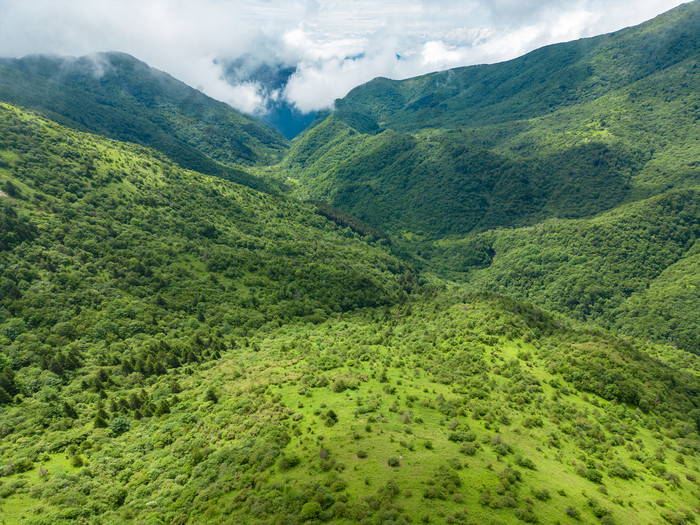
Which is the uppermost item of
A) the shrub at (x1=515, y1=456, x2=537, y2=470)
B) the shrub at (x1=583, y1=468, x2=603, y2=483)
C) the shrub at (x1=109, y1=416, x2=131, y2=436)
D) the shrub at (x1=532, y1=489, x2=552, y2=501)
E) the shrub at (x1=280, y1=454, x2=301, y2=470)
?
the shrub at (x1=532, y1=489, x2=552, y2=501)

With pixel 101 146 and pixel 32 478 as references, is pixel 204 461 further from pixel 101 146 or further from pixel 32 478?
pixel 101 146

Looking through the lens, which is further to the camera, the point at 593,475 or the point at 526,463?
the point at 593,475

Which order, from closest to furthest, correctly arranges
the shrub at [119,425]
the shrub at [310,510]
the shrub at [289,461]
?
1. the shrub at [310,510]
2. the shrub at [289,461]
3. the shrub at [119,425]

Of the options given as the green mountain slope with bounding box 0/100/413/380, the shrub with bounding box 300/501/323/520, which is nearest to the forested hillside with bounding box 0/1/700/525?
the shrub with bounding box 300/501/323/520

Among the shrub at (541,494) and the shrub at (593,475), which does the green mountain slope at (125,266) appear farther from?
the shrub at (593,475)

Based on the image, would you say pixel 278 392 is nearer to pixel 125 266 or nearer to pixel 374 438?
pixel 374 438

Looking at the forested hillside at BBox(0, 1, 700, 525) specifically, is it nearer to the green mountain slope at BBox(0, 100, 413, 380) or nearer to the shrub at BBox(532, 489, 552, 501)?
the green mountain slope at BBox(0, 100, 413, 380)

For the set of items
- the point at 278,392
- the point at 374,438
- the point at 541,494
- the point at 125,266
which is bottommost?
the point at 278,392

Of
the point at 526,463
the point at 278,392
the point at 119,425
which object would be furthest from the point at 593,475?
the point at 119,425

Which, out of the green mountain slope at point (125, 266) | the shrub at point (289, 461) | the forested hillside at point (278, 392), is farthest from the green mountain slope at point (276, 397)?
the green mountain slope at point (125, 266)

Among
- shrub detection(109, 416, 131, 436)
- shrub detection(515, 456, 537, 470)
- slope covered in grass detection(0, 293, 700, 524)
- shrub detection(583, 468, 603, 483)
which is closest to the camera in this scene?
slope covered in grass detection(0, 293, 700, 524)

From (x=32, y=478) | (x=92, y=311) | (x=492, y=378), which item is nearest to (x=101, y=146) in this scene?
(x=92, y=311)
